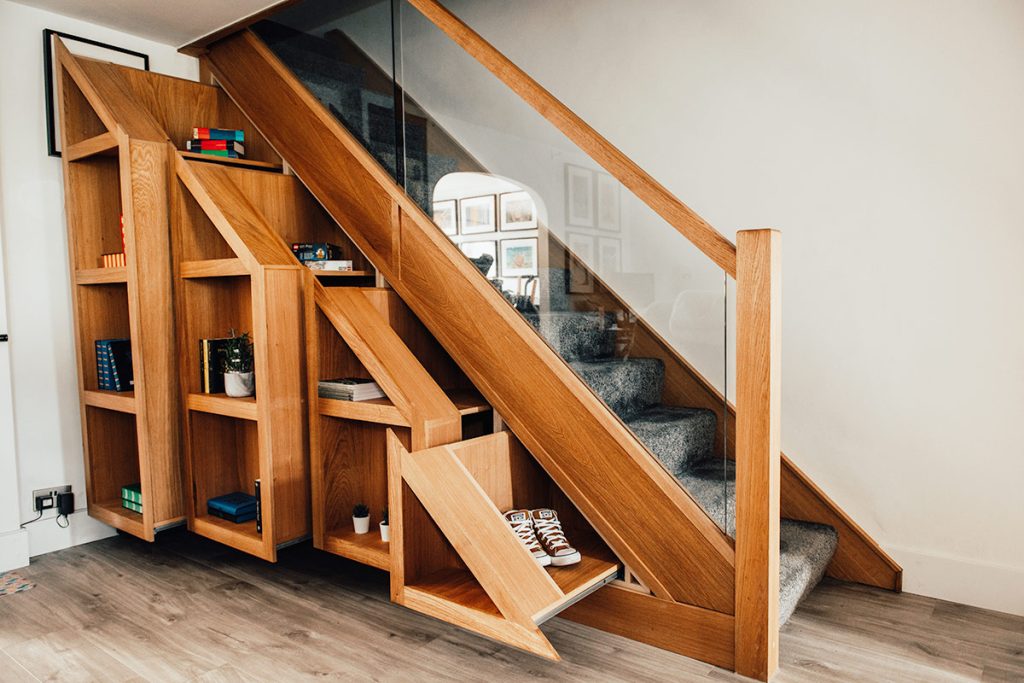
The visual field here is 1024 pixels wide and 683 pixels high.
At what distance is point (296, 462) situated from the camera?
268 cm

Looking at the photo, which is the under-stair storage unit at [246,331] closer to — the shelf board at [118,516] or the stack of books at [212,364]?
the stack of books at [212,364]

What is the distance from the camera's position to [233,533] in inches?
108

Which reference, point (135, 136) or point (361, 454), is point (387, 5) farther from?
point (361, 454)

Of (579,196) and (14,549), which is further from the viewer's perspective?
(14,549)

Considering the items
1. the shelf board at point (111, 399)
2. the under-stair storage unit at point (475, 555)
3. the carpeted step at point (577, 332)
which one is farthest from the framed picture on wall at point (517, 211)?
the shelf board at point (111, 399)

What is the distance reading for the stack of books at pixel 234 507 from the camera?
9.34ft

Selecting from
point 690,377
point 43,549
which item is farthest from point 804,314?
point 43,549

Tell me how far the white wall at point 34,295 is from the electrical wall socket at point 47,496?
3 cm

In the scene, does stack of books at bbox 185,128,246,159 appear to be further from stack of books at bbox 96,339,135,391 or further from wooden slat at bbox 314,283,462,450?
wooden slat at bbox 314,283,462,450

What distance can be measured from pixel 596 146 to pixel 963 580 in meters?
1.96

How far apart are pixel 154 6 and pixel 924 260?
320 centimetres

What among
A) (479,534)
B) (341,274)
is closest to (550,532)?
(479,534)

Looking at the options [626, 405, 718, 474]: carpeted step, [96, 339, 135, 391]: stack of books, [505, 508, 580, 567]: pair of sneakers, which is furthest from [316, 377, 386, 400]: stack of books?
[96, 339, 135, 391]: stack of books

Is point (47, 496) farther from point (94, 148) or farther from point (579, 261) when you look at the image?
point (579, 261)
